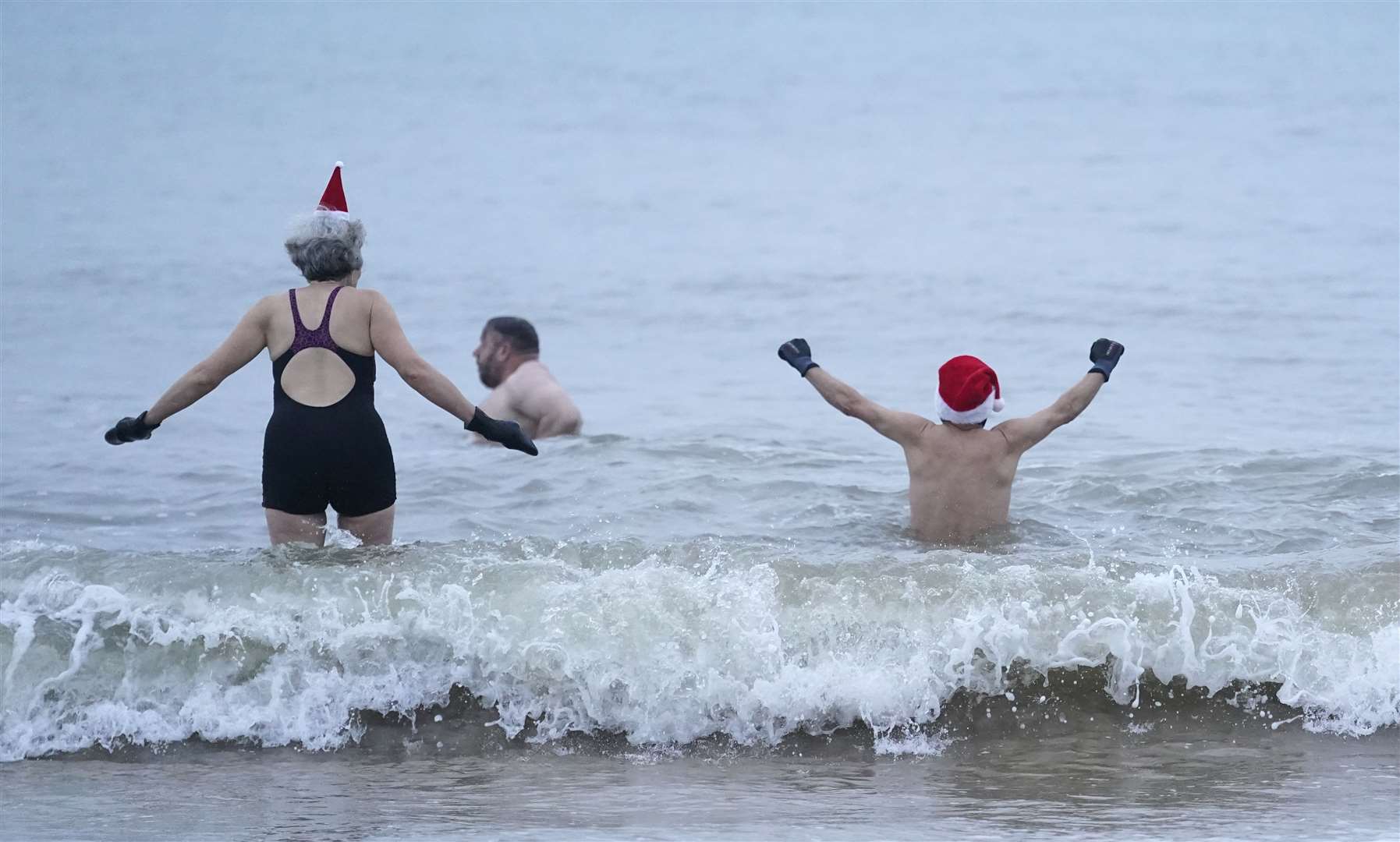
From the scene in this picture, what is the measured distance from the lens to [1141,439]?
9.87 m

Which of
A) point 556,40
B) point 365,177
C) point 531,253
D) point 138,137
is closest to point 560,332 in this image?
point 531,253

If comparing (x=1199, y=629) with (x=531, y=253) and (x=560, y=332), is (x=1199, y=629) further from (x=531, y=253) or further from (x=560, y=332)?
(x=531, y=253)

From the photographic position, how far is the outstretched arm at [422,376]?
16.2ft

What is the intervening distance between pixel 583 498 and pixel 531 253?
14.1 meters

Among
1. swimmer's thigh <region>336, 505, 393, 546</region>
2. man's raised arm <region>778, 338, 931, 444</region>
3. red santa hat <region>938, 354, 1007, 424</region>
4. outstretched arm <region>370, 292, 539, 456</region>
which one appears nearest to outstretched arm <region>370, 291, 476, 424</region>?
outstretched arm <region>370, 292, 539, 456</region>

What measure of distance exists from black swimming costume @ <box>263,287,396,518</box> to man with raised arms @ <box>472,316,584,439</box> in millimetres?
4169

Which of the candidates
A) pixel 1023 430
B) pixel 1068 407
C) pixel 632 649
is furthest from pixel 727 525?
pixel 632 649

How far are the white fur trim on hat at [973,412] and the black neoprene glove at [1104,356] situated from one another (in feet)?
1.31

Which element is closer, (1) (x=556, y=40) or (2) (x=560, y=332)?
(2) (x=560, y=332)

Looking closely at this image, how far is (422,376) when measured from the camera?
4957 mm

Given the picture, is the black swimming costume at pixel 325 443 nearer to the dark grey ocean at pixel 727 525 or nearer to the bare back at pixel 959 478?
the dark grey ocean at pixel 727 525

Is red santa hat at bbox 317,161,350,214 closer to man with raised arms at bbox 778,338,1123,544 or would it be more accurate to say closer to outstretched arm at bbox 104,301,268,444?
outstretched arm at bbox 104,301,268,444

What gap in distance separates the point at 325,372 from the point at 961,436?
2.46 m

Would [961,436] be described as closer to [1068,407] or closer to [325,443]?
[1068,407]
